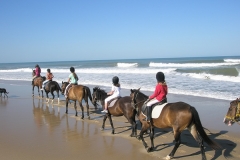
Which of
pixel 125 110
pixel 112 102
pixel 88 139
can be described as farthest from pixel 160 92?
pixel 88 139

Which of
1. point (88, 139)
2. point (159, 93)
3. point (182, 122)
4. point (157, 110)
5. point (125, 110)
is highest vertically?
point (159, 93)

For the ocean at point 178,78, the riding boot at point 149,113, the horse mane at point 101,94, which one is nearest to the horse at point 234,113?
the riding boot at point 149,113

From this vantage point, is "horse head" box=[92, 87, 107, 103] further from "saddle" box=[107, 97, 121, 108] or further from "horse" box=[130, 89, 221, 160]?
"horse" box=[130, 89, 221, 160]

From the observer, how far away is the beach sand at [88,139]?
570cm

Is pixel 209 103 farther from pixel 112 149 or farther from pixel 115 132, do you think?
pixel 112 149

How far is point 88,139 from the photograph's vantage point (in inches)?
273

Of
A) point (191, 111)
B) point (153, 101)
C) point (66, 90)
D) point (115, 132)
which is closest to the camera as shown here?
point (191, 111)

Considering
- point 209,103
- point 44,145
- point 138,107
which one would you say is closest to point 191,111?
point 138,107

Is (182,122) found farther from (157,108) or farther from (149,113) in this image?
(149,113)

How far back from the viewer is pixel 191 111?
5.02 metres

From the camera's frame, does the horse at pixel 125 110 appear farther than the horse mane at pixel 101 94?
No

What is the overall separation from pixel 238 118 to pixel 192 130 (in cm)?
108

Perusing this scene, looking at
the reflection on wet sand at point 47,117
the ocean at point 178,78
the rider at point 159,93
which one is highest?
the rider at point 159,93

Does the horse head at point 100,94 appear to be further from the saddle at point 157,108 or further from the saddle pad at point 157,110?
the saddle pad at point 157,110
